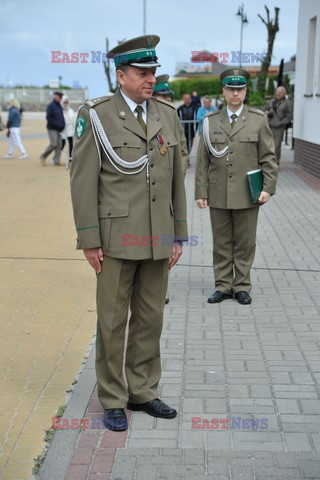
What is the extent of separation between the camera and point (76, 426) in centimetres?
427

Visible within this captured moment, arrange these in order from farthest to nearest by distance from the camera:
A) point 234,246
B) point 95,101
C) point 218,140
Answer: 1. point 234,246
2. point 218,140
3. point 95,101

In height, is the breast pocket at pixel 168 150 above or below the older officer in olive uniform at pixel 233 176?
above

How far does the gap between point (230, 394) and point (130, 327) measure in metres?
0.81

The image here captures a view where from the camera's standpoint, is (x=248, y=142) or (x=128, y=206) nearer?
(x=128, y=206)

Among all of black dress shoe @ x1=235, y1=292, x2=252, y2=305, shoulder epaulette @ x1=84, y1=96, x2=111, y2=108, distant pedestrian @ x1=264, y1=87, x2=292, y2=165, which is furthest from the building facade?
shoulder epaulette @ x1=84, y1=96, x2=111, y2=108

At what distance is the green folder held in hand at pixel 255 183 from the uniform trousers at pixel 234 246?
0.56 ft

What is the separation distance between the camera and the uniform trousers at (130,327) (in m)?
4.25

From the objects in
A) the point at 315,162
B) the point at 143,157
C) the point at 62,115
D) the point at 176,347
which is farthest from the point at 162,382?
the point at 62,115

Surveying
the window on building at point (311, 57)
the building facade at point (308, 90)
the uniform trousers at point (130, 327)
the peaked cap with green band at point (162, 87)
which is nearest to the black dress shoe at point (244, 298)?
the peaked cap with green band at point (162, 87)

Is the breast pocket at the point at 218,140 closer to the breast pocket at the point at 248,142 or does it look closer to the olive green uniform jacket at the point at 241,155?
the olive green uniform jacket at the point at 241,155

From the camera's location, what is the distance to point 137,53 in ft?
13.1

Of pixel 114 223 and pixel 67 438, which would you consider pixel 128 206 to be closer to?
pixel 114 223

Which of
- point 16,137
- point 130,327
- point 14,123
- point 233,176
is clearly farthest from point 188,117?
point 130,327

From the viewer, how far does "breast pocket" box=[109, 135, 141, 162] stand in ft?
13.3
